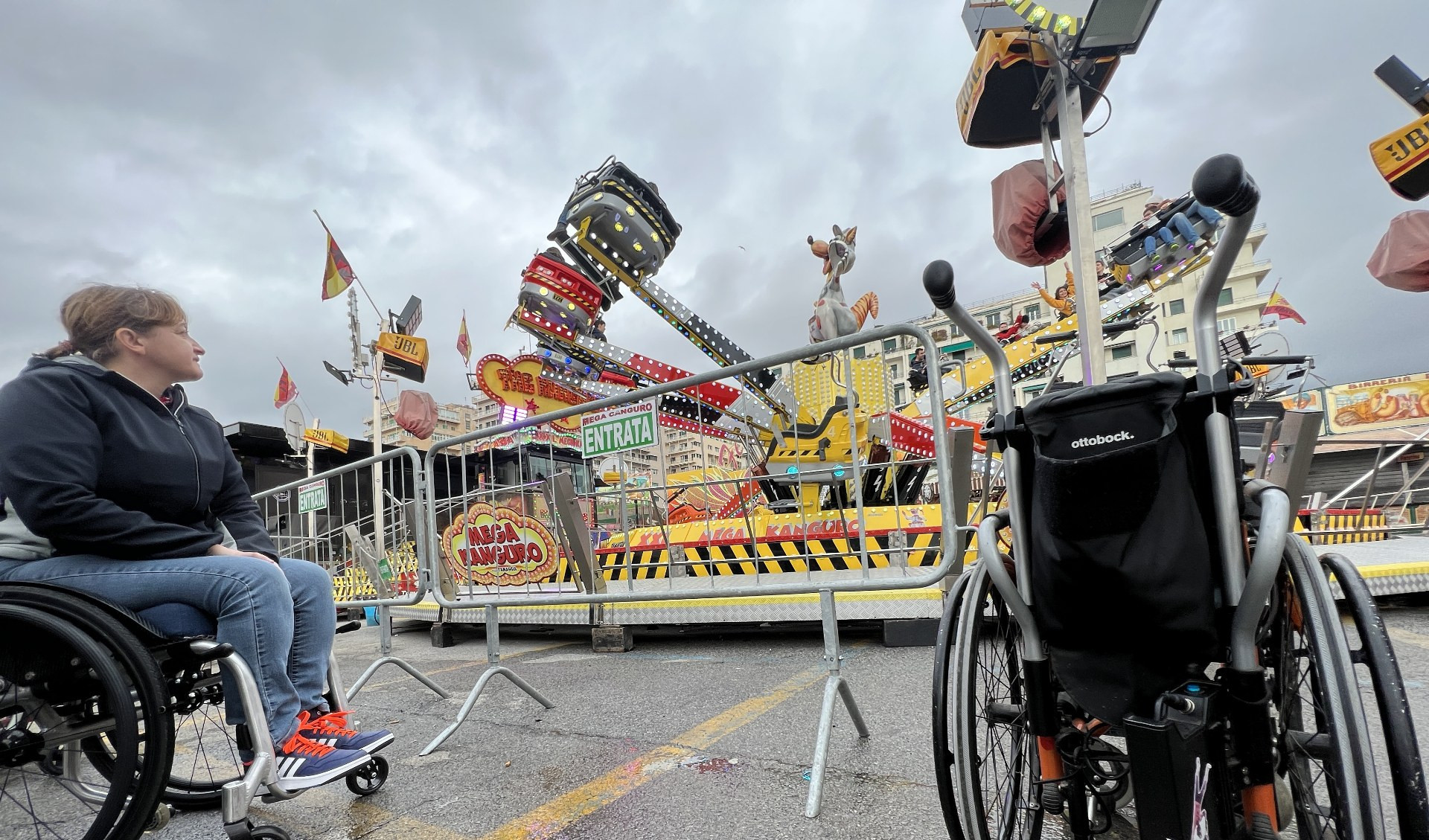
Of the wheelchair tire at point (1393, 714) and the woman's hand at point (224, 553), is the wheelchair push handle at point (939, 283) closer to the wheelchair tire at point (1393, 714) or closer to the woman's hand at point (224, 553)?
the wheelchair tire at point (1393, 714)

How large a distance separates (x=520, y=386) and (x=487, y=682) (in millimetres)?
9227

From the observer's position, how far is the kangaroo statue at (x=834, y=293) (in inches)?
316

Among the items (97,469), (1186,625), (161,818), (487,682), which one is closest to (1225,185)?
(1186,625)

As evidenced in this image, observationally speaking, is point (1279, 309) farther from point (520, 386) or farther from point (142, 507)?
point (142, 507)

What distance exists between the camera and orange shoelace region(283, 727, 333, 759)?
1.78m

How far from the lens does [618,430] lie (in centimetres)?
319

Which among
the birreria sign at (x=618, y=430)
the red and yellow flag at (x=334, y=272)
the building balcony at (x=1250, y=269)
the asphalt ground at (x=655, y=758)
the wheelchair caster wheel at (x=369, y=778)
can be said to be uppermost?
the building balcony at (x=1250, y=269)

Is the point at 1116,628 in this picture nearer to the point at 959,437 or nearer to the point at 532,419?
the point at 959,437

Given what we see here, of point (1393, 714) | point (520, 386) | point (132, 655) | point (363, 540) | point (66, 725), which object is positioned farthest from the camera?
point (520, 386)

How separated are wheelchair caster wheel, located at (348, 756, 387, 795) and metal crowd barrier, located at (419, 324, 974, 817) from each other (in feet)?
1.35

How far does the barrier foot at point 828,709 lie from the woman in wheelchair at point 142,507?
124cm

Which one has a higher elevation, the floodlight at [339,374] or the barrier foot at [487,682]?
the floodlight at [339,374]

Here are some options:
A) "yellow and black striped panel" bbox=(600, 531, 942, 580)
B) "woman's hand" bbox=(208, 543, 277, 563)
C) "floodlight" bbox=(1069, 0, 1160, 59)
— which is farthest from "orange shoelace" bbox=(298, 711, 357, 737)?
"floodlight" bbox=(1069, 0, 1160, 59)

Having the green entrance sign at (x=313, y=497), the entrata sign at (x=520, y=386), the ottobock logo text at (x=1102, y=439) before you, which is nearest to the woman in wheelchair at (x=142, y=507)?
the ottobock logo text at (x=1102, y=439)
